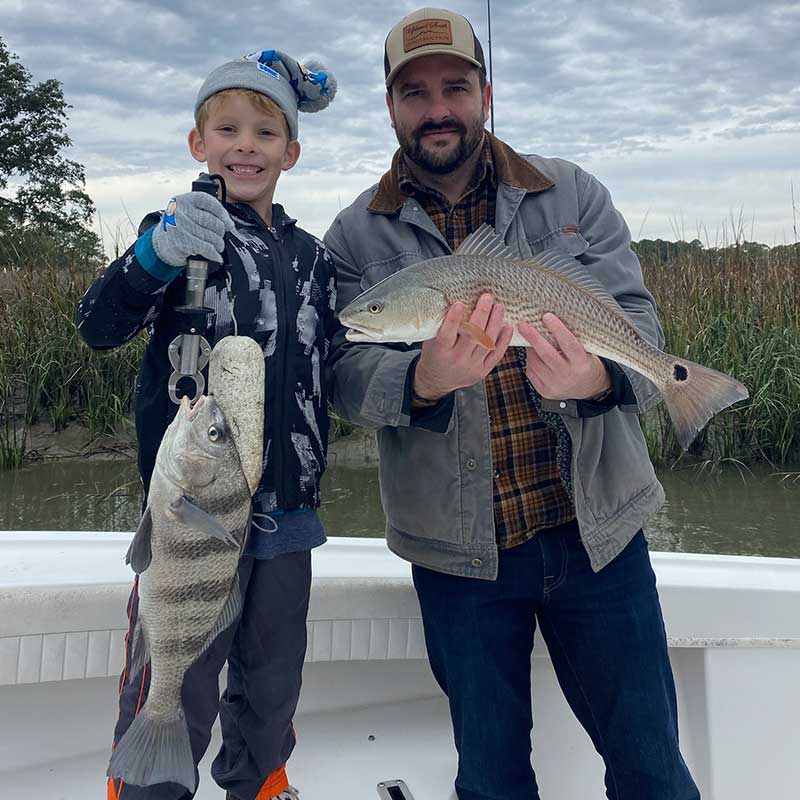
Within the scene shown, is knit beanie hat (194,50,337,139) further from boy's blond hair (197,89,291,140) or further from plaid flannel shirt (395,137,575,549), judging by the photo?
plaid flannel shirt (395,137,575,549)

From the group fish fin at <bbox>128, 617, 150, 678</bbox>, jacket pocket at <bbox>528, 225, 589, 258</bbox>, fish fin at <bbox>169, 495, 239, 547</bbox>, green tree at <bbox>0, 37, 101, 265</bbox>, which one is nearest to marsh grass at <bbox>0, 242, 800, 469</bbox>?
jacket pocket at <bbox>528, 225, 589, 258</bbox>

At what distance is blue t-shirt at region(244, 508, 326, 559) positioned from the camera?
2086 mm

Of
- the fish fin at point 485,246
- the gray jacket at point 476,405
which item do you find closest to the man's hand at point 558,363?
the gray jacket at point 476,405

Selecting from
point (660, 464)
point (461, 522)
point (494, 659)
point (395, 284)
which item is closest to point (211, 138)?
point (395, 284)

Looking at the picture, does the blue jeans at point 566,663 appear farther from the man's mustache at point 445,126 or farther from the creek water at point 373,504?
the creek water at point 373,504

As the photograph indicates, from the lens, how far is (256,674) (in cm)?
212

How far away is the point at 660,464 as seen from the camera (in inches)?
280

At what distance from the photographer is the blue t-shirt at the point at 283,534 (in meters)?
2.09

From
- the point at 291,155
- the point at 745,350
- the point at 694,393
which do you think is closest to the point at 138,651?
the point at 291,155

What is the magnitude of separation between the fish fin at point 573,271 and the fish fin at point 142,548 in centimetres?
126

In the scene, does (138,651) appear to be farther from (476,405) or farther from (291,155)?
(291,155)

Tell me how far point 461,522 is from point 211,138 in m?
1.34

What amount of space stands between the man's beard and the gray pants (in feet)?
4.09

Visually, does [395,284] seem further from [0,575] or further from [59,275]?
[59,275]
